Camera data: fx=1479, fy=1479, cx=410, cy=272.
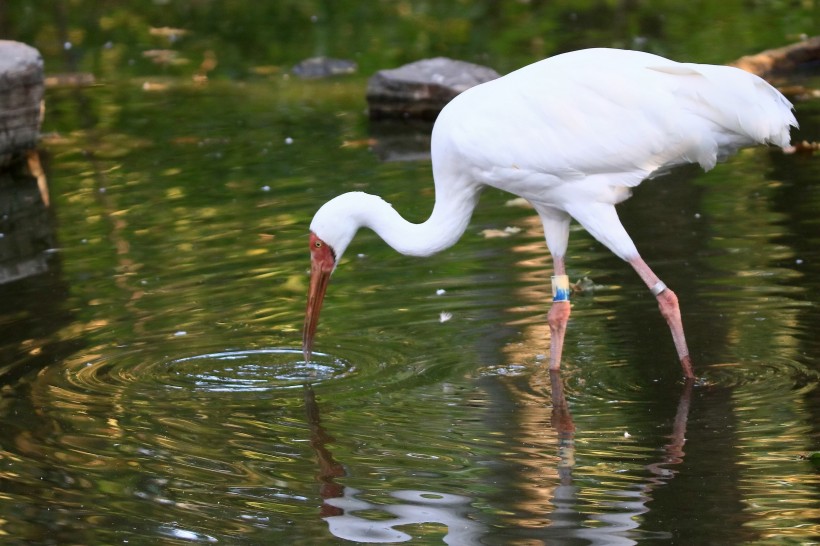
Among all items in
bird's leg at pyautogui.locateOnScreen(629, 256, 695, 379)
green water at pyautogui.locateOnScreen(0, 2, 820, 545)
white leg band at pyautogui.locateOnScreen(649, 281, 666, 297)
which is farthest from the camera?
white leg band at pyautogui.locateOnScreen(649, 281, 666, 297)

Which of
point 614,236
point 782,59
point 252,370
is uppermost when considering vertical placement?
point 782,59

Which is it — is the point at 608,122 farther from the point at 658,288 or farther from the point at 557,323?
the point at 557,323

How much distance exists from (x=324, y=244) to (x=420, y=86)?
6532 mm

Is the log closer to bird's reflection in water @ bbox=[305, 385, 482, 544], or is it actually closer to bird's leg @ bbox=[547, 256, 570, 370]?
bird's leg @ bbox=[547, 256, 570, 370]

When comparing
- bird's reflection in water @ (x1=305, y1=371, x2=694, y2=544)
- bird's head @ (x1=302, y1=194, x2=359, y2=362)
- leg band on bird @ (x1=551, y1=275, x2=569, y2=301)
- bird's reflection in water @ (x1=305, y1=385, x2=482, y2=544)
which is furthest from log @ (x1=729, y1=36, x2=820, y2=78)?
bird's reflection in water @ (x1=305, y1=385, x2=482, y2=544)

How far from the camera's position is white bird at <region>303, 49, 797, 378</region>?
22.9 ft

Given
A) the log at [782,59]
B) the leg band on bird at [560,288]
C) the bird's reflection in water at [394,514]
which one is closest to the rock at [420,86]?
the log at [782,59]

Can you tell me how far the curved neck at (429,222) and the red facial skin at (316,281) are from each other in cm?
25

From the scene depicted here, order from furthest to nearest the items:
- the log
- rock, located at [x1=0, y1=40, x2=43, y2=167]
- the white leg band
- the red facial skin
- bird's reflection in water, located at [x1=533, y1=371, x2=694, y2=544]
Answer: the log
rock, located at [x1=0, y1=40, x2=43, y2=167]
the red facial skin
the white leg band
bird's reflection in water, located at [x1=533, y1=371, x2=694, y2=544]

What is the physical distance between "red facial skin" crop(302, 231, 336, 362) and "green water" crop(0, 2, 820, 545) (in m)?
0.18

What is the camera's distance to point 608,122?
701cm

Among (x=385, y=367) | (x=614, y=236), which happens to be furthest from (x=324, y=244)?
(x=614, y=236)

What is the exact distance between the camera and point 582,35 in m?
17.3

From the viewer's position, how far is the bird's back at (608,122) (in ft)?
22.9
